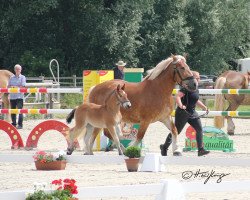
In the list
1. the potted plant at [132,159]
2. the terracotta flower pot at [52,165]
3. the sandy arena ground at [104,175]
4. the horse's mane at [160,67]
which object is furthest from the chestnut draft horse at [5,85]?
the potted plant at [132,159]

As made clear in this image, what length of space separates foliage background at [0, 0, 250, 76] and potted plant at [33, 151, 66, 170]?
3322cm

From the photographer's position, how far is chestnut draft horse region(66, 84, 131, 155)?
15594mm

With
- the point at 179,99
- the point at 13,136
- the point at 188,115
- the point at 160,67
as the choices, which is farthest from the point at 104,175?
the point at 13,136

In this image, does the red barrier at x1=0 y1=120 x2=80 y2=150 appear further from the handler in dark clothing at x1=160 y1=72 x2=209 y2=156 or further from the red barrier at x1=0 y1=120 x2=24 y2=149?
the handler in dark clothing at x1=160 y1=72 x2=209 y2=156

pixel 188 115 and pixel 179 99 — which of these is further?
pixel 188 115

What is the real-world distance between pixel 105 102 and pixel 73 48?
117 ft

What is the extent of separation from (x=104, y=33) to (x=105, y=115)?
3301cm

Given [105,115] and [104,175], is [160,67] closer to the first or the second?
[105,115]

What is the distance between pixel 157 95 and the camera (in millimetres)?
15984

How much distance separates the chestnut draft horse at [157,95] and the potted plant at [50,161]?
1917 mm

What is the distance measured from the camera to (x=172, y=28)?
175 ft

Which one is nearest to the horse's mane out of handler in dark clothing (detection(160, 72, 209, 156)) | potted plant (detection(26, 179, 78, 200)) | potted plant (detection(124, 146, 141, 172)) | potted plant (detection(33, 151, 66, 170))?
handler in dark clothing (detection(160, 72, 209, 156))

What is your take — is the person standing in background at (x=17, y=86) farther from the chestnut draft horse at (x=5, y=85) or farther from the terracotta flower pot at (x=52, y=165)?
the terracotta flower pot at (x=52, y=165)

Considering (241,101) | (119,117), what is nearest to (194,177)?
(119,117)
